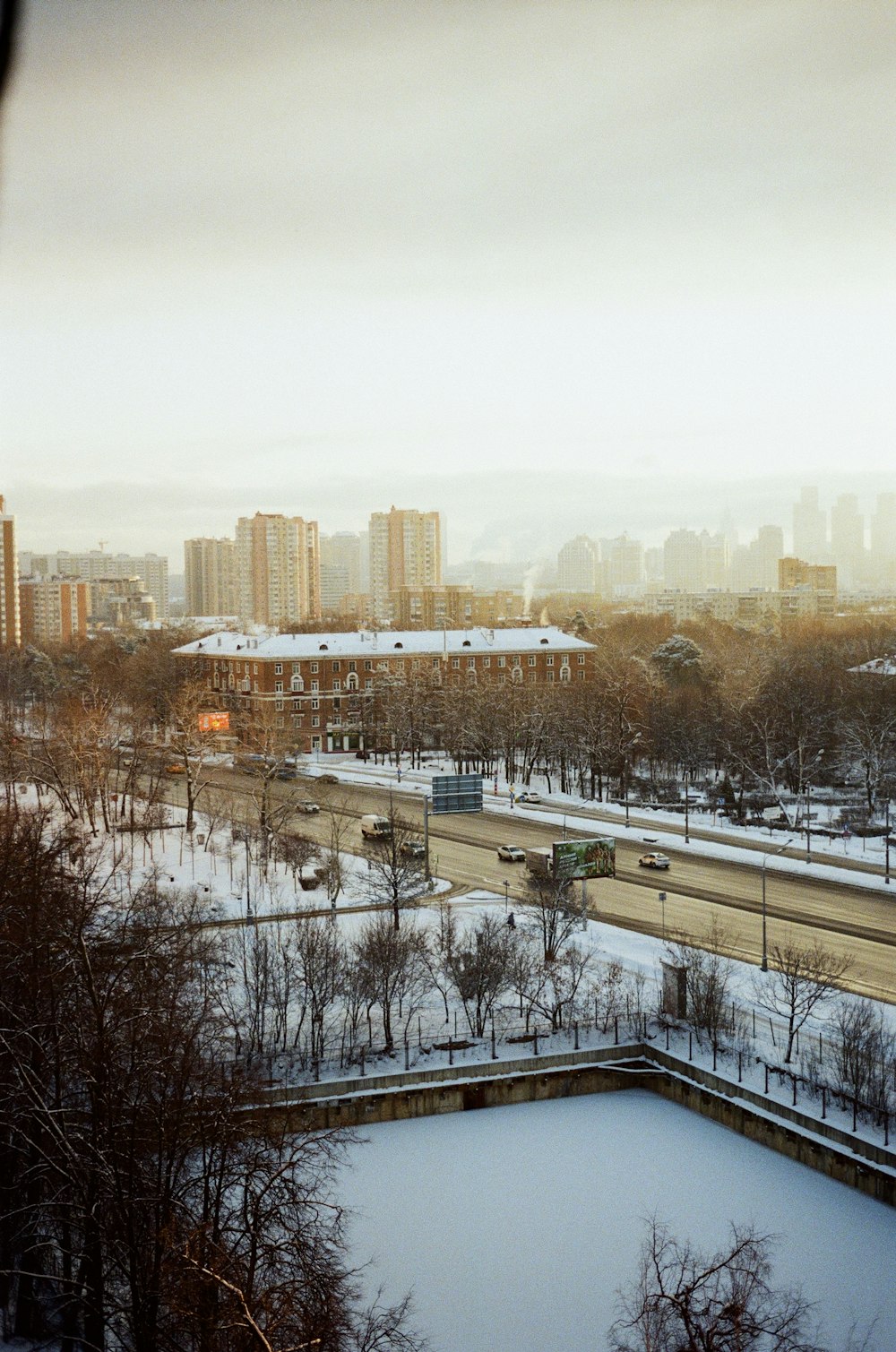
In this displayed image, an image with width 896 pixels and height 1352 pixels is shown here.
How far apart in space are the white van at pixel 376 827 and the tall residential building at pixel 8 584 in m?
40.3

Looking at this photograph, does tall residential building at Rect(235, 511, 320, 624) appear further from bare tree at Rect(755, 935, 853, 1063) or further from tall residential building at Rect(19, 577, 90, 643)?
bare tree at Rect(755, 935, 853, 1063)

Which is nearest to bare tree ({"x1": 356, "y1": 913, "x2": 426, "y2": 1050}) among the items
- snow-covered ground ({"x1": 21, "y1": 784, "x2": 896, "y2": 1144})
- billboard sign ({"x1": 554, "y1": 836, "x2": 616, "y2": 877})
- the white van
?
snow-covered ground ({"x1": 21, "y1": 784, "x2": 896, "y2": 1144})

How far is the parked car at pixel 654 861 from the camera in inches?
912

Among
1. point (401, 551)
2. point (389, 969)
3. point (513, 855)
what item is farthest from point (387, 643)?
point (401, 551)

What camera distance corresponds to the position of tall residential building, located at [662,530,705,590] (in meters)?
177

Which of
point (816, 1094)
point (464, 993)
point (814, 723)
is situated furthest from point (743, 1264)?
point (814, 723)

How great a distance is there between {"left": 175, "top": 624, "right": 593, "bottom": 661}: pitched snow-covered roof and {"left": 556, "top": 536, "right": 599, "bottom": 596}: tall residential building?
117 m

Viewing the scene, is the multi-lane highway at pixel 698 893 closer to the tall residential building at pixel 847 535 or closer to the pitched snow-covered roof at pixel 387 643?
the pitched snow-covered roof at pixel 387 643

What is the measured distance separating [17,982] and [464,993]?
706 centimetres

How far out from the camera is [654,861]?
23250 millimetres

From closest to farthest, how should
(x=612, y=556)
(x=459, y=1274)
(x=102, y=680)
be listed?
1. (x=459, y=1274)
2. (x=102, y=680)
3. (x=612, y=556)

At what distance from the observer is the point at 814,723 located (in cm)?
3500

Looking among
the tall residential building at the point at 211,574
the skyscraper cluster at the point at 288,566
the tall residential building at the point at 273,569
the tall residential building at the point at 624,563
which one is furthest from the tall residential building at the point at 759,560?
the tall residential building at the point at 273,569

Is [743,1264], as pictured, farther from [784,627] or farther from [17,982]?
[784,627]
